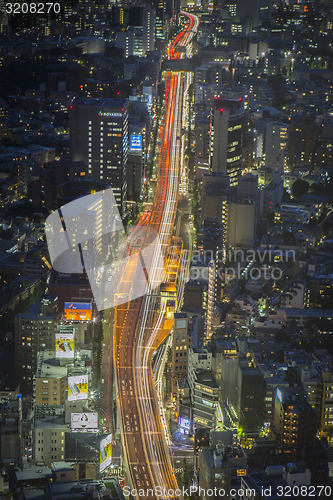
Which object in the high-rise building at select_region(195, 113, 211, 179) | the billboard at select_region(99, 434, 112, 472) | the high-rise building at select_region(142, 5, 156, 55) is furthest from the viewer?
the high-rise building at select_region(142, 5, 156, 55)

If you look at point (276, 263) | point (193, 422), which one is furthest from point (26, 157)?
point (193, 422)

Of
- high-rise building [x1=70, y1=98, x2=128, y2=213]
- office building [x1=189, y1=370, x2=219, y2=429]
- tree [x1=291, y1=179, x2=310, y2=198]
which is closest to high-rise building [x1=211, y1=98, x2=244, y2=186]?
tree [x1=291, y1=179, x2=310, y2=198]

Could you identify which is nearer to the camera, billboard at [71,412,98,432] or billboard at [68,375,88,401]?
billboard at [71,412,98,432]

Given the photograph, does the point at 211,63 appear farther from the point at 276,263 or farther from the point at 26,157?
the point at 276,263

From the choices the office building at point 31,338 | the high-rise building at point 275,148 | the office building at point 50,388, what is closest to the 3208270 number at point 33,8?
the high-rise building at point 275,148

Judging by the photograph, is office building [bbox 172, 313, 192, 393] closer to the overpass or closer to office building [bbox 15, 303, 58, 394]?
office building [bbox 15, 303, 58, 394]

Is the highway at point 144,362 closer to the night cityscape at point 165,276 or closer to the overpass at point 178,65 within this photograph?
the night cityscape at point 165,276
